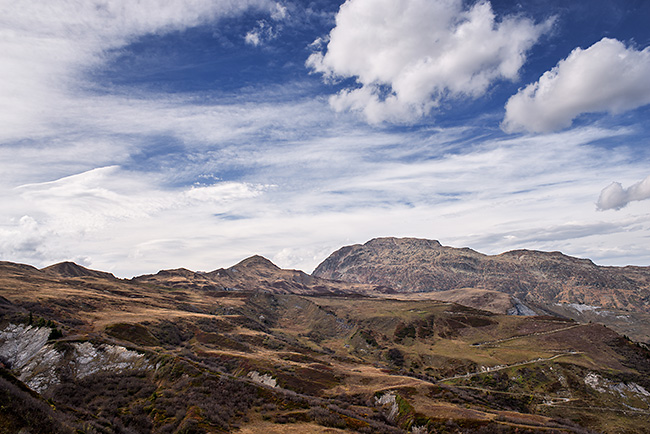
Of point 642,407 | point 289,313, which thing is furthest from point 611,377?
point 289,313

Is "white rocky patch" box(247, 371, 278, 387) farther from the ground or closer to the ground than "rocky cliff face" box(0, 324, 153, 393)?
closer to the ground

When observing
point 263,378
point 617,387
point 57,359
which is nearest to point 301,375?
point 263,378

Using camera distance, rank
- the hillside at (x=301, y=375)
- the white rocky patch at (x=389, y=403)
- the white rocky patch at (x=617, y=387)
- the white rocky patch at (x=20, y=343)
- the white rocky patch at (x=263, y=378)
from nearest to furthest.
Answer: the hillside at (x=301, y=375) → the white rocky patch at (x=389, y=403) → the white rocky patch at (x=20, y=343) → the white rocky patch at (x=263, y=378) → the white rocky patch at (x=617, y=387)

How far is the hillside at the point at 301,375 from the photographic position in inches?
1090

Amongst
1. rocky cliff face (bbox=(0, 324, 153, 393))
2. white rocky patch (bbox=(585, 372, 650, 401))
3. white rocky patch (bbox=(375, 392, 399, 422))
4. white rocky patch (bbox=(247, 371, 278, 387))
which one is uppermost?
rocky cliff face (bbox=(0, 324, 153, 393))

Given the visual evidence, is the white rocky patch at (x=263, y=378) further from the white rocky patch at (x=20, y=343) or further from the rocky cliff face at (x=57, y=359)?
the white rocky patch at (x=20, y=343)

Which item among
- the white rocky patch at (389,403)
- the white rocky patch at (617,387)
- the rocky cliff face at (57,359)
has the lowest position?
the white rocky patch at (617,387)

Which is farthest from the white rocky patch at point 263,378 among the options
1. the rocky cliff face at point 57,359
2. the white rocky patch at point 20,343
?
the white rocky patch at point 20,343

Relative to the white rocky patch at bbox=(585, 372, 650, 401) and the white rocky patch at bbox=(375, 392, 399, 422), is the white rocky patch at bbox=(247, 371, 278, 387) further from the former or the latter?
the white rocky patch at bbox=(585, 372, 650, 401)

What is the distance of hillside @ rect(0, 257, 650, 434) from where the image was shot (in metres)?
27.7

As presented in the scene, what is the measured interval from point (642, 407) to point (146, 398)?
89.8m

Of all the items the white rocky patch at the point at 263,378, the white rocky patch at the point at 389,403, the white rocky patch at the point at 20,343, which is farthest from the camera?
the white rocky patch at the point at 263,378

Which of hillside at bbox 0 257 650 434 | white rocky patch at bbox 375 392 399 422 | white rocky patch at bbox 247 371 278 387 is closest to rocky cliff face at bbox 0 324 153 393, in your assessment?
hillside at bbox 0 257 650 434

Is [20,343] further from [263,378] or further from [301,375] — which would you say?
[301,375]
